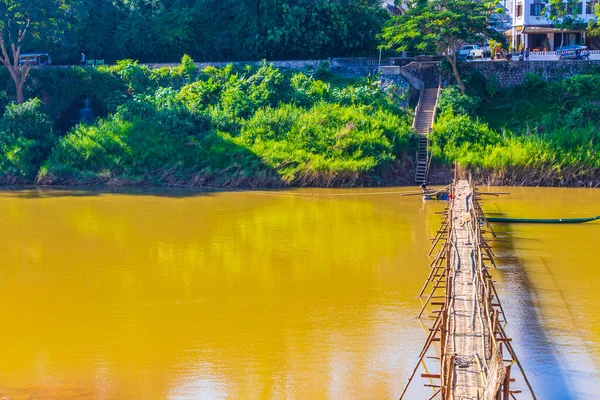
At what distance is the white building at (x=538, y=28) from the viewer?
42.1 m

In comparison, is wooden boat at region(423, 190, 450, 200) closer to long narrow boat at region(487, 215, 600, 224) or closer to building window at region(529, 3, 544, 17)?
long narrow boat at region(487, 215, 600, 224)

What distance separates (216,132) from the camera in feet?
112

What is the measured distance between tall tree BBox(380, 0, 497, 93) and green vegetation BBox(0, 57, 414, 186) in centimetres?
259

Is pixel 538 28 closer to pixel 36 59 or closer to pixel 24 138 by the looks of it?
pixel 36 59

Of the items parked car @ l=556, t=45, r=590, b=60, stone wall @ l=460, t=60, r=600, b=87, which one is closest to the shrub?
stone wall @ l=460, t=60, r=600, b=87

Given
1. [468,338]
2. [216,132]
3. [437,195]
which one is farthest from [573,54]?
[468,338]

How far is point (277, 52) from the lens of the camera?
39.0m

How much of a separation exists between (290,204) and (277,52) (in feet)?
39.9

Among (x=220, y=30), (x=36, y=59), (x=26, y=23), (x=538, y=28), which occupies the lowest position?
(x=36, y=59)

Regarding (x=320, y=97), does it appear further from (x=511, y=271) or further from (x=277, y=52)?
(x=511, y=271)

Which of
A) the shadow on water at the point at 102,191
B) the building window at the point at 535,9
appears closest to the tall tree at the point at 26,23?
the shadow on water at the point at 102,191

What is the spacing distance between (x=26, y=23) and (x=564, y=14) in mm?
23603

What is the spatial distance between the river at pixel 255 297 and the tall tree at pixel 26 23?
355 inches

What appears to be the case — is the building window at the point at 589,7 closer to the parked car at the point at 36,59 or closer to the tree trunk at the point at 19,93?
the parked car at the point at 36,59
